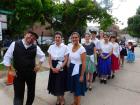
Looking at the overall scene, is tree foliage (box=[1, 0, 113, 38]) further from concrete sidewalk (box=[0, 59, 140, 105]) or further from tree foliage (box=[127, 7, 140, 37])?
tree foliage (box=[127, 7, 140, 37])

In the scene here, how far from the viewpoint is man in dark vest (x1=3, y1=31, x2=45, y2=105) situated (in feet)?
17.3

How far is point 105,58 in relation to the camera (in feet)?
28.8

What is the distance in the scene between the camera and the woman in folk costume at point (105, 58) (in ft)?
28.7

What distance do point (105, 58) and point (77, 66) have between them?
2.86 metres

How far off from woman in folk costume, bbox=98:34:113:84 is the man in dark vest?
3.49m

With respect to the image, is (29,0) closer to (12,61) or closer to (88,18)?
(88,18)

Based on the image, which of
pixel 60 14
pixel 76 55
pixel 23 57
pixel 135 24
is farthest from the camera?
pixel 135 24

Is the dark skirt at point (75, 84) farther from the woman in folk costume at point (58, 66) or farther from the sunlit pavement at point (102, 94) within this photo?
the sunlit pavement at point (102, 94)

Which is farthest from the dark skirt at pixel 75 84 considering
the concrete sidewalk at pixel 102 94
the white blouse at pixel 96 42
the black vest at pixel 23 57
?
the white blouse at pixel 96 42

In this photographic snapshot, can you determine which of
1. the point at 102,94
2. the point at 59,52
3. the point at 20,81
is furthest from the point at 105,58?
the point at 20,81

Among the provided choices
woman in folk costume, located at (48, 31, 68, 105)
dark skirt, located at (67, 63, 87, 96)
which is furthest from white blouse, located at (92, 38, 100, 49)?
dark skirt, located at (67, 63, 87, 96)

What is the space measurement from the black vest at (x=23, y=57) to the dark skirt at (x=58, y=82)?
96cm

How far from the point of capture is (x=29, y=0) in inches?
837

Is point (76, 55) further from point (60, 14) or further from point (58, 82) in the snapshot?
point (60, 14)
